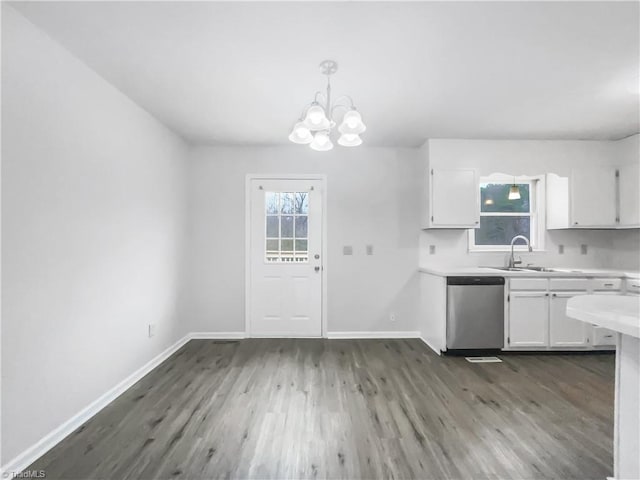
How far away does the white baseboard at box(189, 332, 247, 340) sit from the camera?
392 cm

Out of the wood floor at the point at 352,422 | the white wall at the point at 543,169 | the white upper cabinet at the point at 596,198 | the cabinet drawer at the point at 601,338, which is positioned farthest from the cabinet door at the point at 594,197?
the wood floor at the point at 352,422

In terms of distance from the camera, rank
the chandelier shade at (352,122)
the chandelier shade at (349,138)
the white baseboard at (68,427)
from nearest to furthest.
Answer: the white baseboard at (68,427), the chandelier shade at (352,122), the chandelier shade at (349,138)

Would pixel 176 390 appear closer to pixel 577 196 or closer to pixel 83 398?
pixel 83 398

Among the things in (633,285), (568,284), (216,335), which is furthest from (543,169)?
(216,335)

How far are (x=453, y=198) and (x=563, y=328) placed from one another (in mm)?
1882

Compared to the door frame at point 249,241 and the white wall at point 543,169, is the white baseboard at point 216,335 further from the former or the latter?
the white wall at point 543,169

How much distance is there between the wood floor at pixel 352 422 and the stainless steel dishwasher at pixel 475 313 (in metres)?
0.28

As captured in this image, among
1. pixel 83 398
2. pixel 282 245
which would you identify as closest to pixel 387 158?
pixel 282 245

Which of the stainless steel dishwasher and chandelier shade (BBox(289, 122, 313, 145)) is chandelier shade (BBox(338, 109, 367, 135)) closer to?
chandelier shade (BBox(289, 122, 313, 145))

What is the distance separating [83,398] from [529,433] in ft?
9.94

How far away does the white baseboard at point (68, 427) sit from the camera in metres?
1.63

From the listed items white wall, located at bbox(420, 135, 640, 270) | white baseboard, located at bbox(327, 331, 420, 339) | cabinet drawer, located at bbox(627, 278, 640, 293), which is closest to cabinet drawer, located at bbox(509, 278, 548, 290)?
white wall, located at bbox(420, 135, 640, 270)

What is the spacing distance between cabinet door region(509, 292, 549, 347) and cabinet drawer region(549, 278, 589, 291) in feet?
0.46

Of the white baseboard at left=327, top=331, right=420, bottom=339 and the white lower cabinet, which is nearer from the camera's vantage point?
the white lower cabinet
